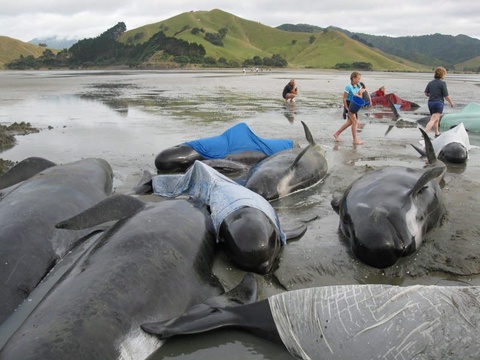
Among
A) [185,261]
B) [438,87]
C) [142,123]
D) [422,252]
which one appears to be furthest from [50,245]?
[438,87]

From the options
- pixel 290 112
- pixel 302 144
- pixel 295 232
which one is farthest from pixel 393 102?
pixel 295 232

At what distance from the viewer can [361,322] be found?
11.1 feet

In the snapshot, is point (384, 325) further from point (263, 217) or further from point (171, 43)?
point (171, 43)

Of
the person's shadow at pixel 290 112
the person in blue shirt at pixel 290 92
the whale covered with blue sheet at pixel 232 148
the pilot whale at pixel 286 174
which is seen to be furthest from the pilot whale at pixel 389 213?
the person in blue shirt at pixel 290 92

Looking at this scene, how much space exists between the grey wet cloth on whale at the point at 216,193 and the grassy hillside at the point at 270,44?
11403cm

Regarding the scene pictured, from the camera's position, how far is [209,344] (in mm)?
3676

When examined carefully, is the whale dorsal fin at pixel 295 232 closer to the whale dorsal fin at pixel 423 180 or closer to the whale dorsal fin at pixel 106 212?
the whale dorsal fin at pixel 423 180

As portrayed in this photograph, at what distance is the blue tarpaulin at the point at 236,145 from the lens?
979 centimetres

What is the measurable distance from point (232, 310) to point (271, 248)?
103 cm

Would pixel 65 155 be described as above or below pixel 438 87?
below

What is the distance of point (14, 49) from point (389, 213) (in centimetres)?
15603

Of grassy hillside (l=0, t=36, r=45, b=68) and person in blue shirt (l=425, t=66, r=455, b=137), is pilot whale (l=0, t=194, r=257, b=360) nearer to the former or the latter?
person in blue shirt (l=425, t=66, r=455, b=137)

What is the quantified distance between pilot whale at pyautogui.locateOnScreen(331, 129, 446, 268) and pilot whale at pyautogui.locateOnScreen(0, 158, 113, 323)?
10.2ft

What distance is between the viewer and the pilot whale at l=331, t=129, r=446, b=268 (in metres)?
4.89
